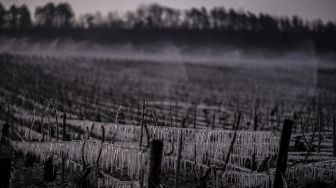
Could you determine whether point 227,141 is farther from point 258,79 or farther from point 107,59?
point 107,59

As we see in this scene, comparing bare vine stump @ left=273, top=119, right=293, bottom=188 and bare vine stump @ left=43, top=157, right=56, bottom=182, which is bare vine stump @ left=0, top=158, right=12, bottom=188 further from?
bare vine stump @ left=273, top=119, right=293, bottom=188

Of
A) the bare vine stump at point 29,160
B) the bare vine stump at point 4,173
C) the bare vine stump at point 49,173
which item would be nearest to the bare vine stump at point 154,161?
the bare vine stump at point 4,173

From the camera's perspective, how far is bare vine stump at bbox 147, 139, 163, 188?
4.45 m

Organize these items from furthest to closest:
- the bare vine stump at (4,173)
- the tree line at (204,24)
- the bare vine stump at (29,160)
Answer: the tree line at (204,24) < the bare vine stump at (29,160) < the bare vine stump at (4,173)

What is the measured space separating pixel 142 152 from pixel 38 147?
3.65 m

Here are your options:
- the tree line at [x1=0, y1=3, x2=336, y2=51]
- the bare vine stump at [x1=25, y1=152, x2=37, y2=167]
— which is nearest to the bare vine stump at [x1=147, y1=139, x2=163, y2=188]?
the bare vine stump at [x1=25, y1=152, x2=37, y2=167]

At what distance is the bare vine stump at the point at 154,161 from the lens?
4.45 m

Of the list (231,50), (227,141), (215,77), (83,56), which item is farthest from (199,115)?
(231,50)

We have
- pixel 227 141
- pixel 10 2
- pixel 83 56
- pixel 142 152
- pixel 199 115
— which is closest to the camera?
pixel 142 152

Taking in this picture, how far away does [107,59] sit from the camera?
109 feet

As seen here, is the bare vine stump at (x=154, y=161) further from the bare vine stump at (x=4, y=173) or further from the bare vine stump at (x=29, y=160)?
the bare vine stump at (x=29, y=160)

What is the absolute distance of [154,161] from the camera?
448cm

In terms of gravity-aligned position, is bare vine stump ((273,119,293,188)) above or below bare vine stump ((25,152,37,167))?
above

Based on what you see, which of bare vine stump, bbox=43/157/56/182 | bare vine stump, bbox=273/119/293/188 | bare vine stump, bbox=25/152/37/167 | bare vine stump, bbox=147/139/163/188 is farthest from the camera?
bare vine stump, bbox=25/152/37/167
